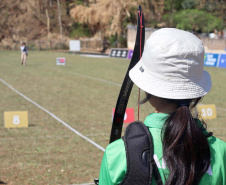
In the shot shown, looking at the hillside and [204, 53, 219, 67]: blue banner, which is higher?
the hillside

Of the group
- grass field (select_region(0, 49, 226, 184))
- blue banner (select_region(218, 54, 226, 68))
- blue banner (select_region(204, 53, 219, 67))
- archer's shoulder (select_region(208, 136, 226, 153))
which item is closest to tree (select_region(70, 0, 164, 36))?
blue banner (select_region(204, 53, 219, 67))

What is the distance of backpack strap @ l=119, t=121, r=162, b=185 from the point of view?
4.83 ft

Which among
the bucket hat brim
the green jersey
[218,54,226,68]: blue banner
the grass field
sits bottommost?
the grass field

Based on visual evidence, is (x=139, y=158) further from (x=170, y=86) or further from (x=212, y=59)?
(x=212, y=59)

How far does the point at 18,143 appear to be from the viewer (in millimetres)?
7031

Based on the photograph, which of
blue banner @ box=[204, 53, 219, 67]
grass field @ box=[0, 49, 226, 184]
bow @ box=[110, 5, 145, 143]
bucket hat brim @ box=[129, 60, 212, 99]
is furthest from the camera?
blue banner @ box=[204, 53, 219, 67]

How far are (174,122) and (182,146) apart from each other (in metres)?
0.10

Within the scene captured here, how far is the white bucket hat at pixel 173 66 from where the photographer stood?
5.16 ft

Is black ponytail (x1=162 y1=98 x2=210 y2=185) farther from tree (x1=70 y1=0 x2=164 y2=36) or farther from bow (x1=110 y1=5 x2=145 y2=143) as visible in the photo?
tree (x1=70 y1=0 x2=164 y2=36)

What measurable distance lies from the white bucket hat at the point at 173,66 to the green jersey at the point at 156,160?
125mm

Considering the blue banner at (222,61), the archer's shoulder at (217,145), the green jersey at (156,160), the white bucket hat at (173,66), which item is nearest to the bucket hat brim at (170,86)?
the white bucket hat at (173,66)

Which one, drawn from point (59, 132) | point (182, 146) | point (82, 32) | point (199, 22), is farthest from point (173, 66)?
point (82, 32)

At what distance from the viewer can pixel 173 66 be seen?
158cm

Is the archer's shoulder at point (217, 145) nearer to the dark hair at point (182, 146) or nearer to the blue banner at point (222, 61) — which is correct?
the dark hair at point (182, 146)
